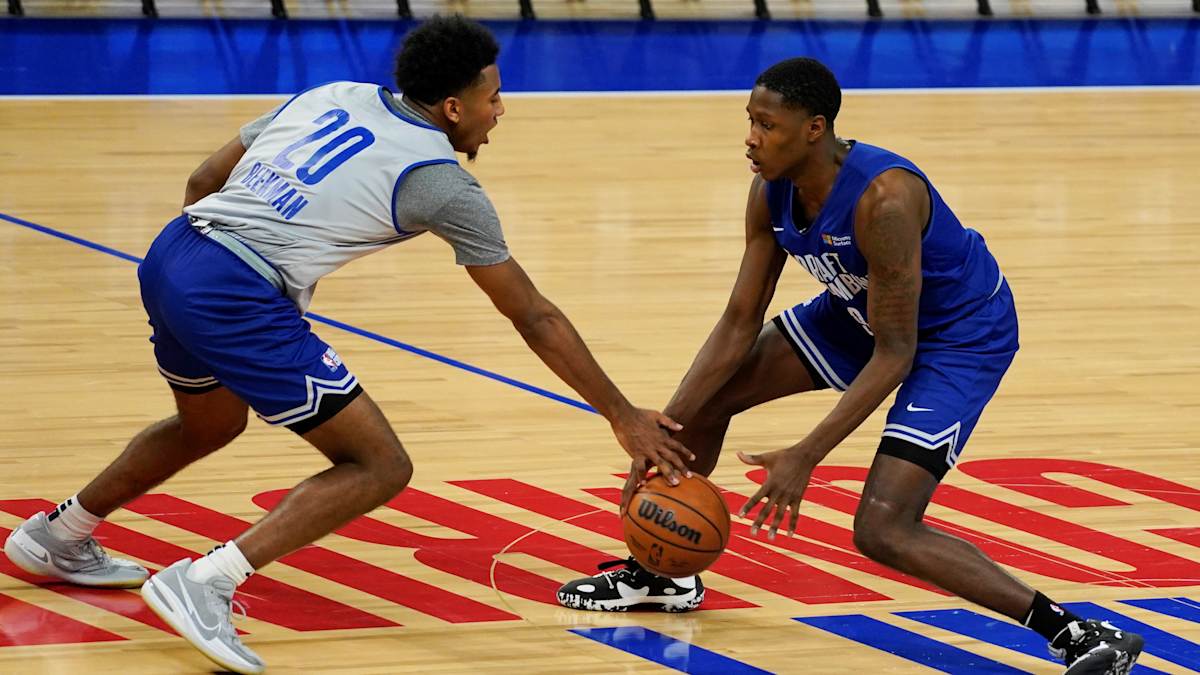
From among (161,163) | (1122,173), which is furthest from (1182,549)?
(161,163)

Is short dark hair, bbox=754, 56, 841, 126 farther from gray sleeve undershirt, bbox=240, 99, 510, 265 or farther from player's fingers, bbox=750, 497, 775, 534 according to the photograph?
player's fingers, bbox=750, 497, 775, 534

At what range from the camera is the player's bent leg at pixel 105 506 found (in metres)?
4.63

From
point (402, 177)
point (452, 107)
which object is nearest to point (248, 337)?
point (402, 177)

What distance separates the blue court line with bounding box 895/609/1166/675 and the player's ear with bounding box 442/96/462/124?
66.9 inches

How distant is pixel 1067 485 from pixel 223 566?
2.83 m

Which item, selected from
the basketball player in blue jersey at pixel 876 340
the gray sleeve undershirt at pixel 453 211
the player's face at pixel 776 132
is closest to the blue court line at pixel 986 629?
the basketball player in blue jersey at pixel 876 340

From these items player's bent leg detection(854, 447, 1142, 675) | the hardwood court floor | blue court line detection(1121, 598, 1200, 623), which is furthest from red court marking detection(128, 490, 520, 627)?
blue court line detection(1121, 598, 1200, 623)

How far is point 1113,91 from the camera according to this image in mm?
14414

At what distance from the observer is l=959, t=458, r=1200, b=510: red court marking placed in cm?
559

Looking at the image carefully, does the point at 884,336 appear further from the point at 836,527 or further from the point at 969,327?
the point at 836,527

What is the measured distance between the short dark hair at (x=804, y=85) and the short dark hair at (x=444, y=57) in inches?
26.2

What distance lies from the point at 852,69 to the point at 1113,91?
209 centimetres

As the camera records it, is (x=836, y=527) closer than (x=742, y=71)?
Yes

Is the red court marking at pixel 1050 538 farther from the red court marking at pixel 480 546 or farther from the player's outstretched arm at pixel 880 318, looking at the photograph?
the player's outstretched arm at pixel 880 318
